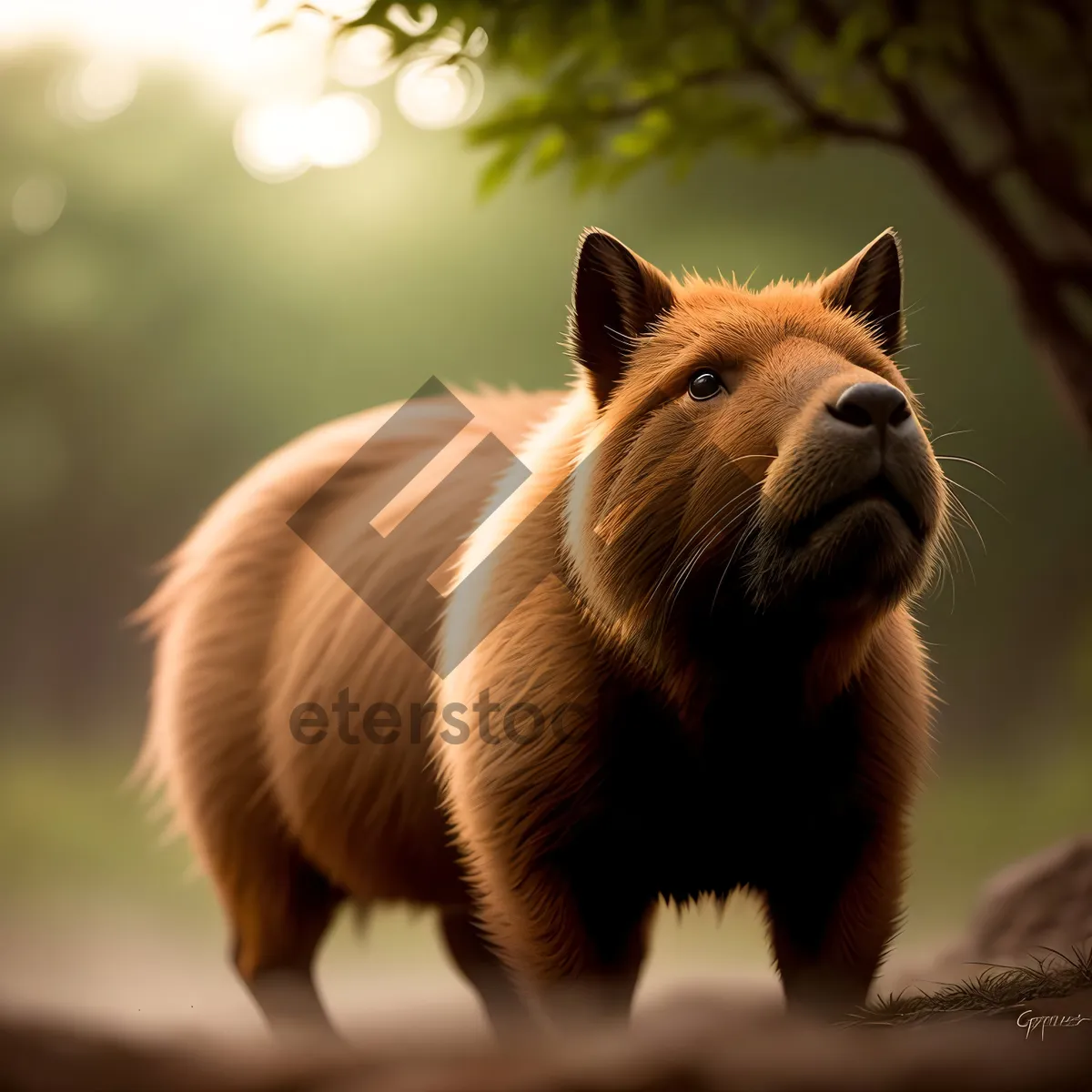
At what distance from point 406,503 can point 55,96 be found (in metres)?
1.19

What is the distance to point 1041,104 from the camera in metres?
2.41

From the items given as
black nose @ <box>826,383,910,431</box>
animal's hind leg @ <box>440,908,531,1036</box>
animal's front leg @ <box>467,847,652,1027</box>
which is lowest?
animal's hind leg @ <box>440,908,531,1036</box>

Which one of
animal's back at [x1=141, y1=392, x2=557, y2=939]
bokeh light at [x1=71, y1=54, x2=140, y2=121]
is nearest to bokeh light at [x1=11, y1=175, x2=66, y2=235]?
bokeh light at [x1=71, y1=54, x2=140, y2=121]

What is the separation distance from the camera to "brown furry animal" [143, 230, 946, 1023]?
1.51 meters

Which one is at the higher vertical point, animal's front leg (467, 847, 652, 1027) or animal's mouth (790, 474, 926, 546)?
animal's mouth (790, 474, 926, 546)

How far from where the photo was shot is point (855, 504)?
1.44 m

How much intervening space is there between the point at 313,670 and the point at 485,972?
68cm

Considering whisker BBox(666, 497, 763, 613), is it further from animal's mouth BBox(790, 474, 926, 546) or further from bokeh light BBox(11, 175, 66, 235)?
bokeh light BBox(11, 175, 66, 235)

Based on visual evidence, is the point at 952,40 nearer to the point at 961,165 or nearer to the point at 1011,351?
the point at 961,165

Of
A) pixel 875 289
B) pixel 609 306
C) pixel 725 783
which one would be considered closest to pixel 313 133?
pixel 609 306

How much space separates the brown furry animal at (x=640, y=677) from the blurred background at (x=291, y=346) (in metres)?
0.35

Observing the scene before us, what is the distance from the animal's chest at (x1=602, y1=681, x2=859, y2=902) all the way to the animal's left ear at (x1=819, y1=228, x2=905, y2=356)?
603 mm

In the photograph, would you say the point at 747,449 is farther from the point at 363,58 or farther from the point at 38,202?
the point at 38,202

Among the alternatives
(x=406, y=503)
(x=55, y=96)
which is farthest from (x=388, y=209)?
(x=55, y=96)
